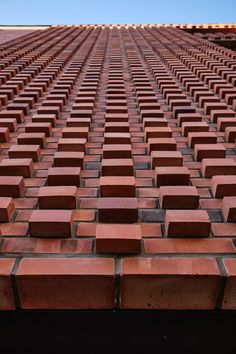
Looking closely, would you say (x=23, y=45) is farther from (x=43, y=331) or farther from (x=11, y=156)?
(x=43, y=331)

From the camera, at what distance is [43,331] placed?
4.37ft

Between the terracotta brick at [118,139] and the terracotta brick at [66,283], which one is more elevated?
the terracotta brick at [118,139]

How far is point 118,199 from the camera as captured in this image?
1490 millimetres

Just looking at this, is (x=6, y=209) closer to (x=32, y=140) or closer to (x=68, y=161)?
(x=68, y=161)

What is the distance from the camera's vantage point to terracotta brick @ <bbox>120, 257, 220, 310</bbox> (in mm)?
1155

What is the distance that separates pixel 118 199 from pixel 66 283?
454 millimetres

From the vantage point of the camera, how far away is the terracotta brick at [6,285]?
116 cm

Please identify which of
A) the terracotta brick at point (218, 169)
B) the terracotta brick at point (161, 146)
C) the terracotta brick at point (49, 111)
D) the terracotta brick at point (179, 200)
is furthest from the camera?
the terracotta brick at point (49, 111)

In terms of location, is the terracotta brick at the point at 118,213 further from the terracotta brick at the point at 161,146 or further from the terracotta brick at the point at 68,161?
the terracotta brick at the point at 161,146

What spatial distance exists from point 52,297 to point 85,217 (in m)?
0.37

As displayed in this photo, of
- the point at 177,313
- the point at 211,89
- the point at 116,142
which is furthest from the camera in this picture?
the point at 211,89

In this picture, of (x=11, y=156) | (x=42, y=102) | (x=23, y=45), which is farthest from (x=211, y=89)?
(x=23, y=45)

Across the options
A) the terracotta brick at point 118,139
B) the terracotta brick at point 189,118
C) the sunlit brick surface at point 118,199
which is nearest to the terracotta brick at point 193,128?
the sunlit brick surface at point 118,199

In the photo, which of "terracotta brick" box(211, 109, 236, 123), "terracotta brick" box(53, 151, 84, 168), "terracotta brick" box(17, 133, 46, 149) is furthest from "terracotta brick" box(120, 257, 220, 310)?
"terracotta brick" box(211, 109, 236, 123)
